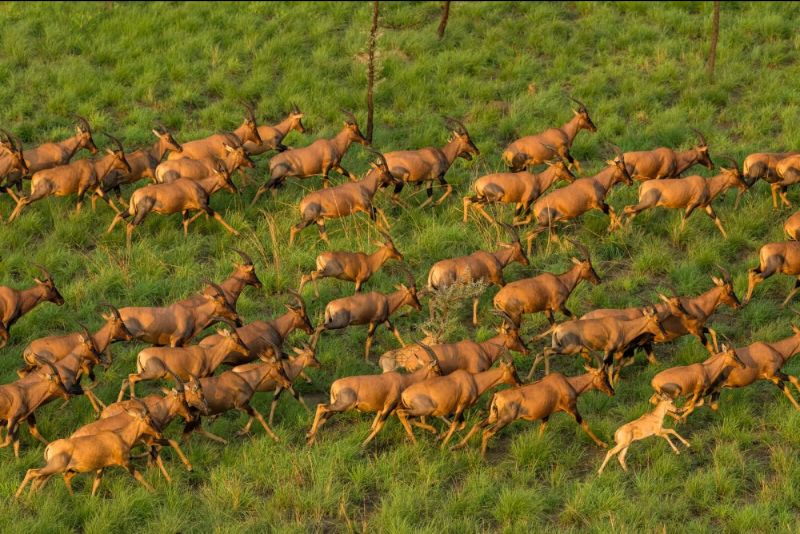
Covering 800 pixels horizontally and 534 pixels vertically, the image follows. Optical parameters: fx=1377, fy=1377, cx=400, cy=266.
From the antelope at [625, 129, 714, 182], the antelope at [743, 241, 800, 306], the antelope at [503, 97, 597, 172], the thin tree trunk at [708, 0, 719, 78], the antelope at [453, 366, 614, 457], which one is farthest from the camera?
the thin tree trunk at [708, 0, 719, 78]

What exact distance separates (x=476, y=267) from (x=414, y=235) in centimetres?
205

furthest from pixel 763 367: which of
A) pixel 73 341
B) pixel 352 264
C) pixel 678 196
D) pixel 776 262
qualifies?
pixel 73 341

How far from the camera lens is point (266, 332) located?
16.2 meters

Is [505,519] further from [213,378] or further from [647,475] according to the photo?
[213,378]

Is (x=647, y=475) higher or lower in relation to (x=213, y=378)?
lower

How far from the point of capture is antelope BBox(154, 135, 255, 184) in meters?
19.4

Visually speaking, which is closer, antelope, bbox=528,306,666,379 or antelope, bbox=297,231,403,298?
antelope, bbox=528,306,666,379

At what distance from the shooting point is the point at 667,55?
24469 millimetres

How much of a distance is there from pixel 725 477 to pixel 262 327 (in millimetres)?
5544

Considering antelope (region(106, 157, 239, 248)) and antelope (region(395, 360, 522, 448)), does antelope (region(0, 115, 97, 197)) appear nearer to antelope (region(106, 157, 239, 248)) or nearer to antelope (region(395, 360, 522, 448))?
antelope (region(106, 157, 239, 248))

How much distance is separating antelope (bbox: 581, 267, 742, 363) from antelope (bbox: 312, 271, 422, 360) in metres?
2.23

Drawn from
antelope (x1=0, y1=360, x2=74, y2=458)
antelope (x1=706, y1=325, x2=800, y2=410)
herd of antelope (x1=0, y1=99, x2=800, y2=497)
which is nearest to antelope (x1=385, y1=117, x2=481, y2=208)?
herd of antelope (x1=0, y1=99, x2=800, y2=497)

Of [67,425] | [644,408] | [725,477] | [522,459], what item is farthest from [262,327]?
[725,477]

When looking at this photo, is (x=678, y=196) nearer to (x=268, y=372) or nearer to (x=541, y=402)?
(x=541, y=402)
